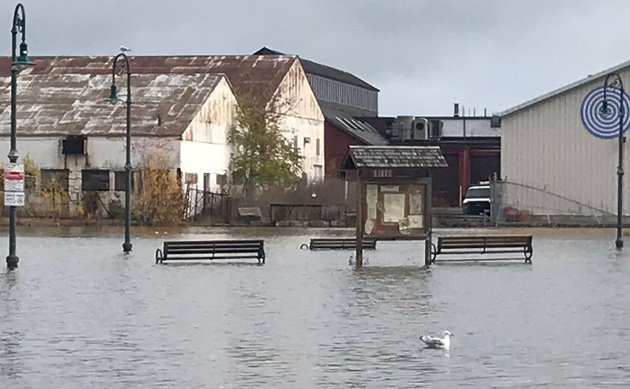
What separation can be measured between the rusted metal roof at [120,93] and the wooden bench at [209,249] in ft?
119

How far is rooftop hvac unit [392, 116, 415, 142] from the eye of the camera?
10725 cm

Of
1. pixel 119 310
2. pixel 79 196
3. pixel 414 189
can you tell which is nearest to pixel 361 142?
pixel 79 196

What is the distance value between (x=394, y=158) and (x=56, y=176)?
133ft

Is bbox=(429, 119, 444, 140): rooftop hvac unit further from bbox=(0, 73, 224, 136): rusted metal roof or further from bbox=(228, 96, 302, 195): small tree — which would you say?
bbox=(0, 73, 224, 136): rusted metal roof

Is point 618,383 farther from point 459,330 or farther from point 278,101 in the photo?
point 278,101

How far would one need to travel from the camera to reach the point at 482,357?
1858 cm

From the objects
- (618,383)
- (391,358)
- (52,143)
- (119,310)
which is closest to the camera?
(618,383)

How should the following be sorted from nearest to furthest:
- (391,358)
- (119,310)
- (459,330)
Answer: (391,358), (459,330), (119,310)

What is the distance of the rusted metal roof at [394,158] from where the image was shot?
130 feet

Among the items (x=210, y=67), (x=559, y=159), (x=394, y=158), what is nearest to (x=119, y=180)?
(x=210, y=67)

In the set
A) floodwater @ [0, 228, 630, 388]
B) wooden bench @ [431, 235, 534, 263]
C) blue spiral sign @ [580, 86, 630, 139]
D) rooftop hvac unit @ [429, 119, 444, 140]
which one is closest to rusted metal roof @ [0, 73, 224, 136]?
blue spiral sign @ [580, 86, 630, 139]

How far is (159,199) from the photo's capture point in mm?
71938

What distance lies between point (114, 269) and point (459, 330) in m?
16.3

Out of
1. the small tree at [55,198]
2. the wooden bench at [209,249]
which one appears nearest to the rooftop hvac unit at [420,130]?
the small tree at [55,198]
